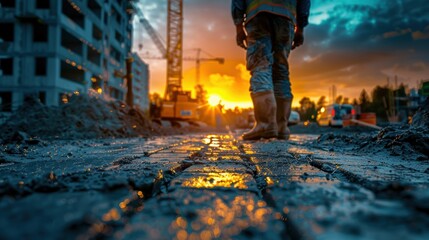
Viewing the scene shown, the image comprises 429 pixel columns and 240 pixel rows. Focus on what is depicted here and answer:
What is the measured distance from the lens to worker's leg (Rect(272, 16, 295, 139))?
3.65 metres

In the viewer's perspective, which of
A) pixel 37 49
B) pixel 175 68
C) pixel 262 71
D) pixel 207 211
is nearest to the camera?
pixel 207 211

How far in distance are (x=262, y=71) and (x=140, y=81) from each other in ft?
286

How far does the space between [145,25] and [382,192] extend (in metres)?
62.4

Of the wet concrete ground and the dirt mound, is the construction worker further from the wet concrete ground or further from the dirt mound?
the dirt mound

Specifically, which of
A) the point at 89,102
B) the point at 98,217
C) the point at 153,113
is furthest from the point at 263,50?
the point at 153,113

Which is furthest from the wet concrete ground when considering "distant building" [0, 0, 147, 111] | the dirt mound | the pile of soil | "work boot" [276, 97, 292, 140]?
"distant building" [0, 0, 147, 111]

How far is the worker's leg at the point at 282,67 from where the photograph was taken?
12.0 ft

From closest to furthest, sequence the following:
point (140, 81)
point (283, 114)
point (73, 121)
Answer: point (283, 114)
point (73, 121)
point (140, 81)

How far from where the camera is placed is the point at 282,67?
4012 mm

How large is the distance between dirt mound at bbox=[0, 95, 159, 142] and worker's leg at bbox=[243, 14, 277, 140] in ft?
11.3

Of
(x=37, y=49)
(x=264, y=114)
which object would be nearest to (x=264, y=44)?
(x=264, y=114)

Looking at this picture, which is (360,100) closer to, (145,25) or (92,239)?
(145,25)

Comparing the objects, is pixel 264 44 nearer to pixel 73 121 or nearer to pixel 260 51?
pixel 260 51

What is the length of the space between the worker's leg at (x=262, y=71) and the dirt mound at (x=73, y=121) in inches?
135
